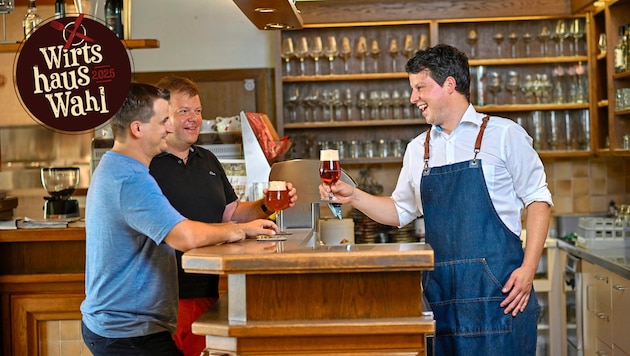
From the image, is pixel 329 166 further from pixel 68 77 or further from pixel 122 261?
pixel 68 77

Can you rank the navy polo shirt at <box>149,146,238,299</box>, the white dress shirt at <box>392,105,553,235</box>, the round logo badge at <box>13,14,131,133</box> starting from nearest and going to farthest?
the white dress shirt at <box>392,105,553,235</box> < the navy polo shirt at <box>149,146,238,299</box> < the round logo badge at <box>13,14,131,133</box>

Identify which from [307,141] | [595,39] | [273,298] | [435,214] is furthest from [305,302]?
[595,39]

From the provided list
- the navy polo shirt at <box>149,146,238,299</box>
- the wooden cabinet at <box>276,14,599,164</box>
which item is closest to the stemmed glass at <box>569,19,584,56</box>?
the wooden cabinet at <box>276,14,599,164</box>

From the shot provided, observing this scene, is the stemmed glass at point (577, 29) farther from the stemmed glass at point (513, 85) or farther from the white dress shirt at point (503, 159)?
the white dress shirt at point (503, 159)

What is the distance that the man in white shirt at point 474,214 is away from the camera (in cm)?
318

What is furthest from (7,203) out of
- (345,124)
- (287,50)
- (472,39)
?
(472,39)

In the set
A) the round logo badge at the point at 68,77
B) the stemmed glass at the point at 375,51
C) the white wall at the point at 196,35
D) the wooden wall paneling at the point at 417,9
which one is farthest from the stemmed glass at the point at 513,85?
the round logo badge at the point at 68,77

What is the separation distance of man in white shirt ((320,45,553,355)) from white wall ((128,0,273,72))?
348cm

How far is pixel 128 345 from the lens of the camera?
299 cm

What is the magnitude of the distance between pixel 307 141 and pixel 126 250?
11.5 ft

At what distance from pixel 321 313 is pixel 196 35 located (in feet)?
14.2

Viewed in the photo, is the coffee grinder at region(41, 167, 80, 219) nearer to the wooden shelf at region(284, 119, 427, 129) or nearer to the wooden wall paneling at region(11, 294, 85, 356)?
the wooden wall paneling at region(11, 294, 85, 356)

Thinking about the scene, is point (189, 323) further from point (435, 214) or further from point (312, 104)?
point (312, 104)

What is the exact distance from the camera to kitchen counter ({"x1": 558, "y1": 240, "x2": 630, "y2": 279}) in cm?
464
